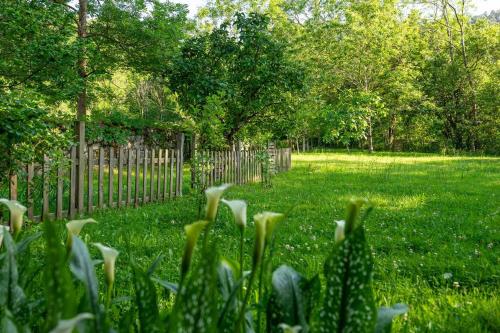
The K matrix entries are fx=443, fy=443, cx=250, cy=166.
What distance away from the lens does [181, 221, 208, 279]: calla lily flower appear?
3.05 ft

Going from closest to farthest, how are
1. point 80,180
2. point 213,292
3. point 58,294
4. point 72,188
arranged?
point 58,294 < point 213,292 < point 72,188 < point 80,180

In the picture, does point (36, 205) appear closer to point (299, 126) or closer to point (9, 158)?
point (9, 158)

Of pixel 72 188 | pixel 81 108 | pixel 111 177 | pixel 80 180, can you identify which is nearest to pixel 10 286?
pixel 72 188

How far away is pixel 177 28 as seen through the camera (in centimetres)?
1291

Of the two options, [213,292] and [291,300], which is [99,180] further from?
[213,292]

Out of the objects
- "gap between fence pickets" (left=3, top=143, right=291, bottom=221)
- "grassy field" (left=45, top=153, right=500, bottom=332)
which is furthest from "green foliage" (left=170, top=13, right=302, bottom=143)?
"grassy field" (left=45, top=153, right=500, bottom=332)

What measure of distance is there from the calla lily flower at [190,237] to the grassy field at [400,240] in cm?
23

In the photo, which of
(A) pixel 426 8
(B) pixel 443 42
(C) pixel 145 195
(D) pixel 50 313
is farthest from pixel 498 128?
(D) pixel 50 313

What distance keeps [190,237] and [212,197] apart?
0.38ft

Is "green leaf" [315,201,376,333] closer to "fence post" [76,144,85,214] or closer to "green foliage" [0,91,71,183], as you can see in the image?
"green foliage" [0,91,71,183]

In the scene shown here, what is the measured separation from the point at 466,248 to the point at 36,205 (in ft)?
19.1

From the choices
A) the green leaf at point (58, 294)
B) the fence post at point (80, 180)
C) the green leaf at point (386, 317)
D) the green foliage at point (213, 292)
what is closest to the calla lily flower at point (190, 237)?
the green foliage at point (213, 292)

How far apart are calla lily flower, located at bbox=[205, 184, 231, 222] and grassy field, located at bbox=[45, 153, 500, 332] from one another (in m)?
0.17

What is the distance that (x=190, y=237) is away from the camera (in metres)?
0.96
